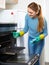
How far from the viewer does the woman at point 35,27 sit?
227cm

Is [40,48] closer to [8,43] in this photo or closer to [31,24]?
[31,24]

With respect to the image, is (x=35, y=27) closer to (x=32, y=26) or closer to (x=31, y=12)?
(x=32, y=26)

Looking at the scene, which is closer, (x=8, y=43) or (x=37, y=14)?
(x=8, y=43)

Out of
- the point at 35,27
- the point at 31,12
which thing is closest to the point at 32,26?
the point at 35,27

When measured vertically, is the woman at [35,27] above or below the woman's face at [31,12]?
below

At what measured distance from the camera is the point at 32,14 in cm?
227

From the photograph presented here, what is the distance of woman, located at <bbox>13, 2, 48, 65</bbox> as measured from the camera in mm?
2271

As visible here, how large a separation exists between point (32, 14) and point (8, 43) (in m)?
0.51

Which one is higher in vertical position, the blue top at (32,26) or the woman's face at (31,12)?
the woman's face at (31,12)

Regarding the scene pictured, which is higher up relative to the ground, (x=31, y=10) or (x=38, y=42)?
(x=31, y=10)

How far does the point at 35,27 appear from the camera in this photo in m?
2.28

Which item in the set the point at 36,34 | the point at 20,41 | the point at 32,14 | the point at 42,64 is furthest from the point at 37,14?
the point at 42,64

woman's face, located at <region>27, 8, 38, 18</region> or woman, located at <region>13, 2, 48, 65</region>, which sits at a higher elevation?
woman's face, located at <region>27, 8, 38, 18</region>

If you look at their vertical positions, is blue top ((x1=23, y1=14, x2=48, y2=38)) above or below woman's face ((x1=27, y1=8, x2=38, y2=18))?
below
